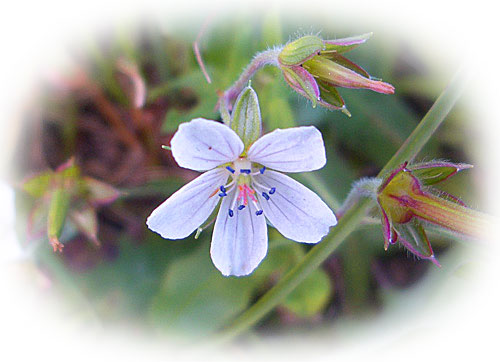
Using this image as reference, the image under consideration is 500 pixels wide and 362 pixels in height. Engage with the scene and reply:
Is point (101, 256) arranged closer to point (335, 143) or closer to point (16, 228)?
point (16, 228)

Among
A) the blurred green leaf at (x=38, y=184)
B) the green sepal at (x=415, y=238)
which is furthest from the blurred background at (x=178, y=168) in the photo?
the green sepal at (x=415, y=238)

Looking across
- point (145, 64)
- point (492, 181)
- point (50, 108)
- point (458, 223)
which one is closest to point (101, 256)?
point (50, 108)

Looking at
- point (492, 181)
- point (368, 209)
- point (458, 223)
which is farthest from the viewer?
point (492, 181)

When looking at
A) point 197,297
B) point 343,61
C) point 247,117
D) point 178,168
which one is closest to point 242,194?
point 247,117

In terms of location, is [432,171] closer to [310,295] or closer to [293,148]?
[293,148]

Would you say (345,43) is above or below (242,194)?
above

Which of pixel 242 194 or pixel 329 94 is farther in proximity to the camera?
pixel 242 194

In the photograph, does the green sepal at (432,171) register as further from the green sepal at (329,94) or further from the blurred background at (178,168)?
the blurred background at (178,168)

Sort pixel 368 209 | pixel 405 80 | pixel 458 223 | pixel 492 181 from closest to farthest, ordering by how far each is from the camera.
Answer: pixel 458 223, pixel 368 209, pixel 492 181, pixel 405 80
